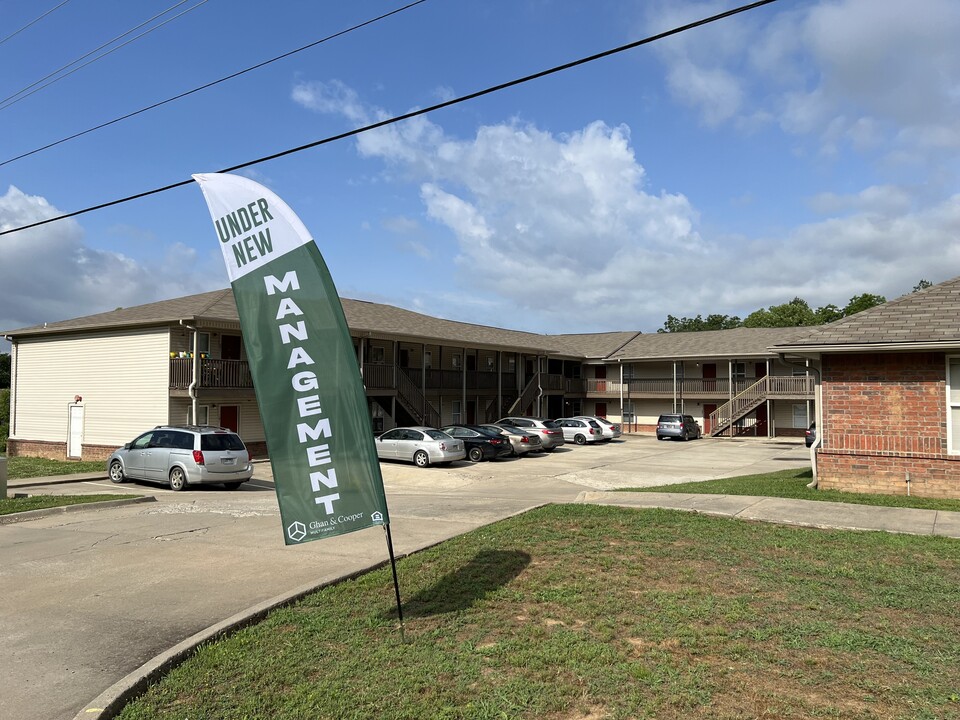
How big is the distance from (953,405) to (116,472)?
19677 mm

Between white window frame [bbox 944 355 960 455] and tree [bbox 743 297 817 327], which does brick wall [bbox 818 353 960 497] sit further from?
tree [bbox 743 297 817 327]

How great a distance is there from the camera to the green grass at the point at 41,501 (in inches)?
502

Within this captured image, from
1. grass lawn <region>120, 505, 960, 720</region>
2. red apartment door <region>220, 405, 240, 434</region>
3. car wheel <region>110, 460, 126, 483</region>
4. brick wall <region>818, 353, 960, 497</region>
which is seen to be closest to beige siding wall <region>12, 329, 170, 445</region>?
red apartment door <region>220, 405, 240, 434</region>

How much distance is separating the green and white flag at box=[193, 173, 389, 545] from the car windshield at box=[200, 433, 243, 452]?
39.1ft

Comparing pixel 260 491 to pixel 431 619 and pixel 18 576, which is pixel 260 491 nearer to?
pixel 18 576

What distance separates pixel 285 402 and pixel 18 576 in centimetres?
479

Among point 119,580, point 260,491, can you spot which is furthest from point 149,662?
point 260,491

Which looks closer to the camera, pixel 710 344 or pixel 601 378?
pixel 710 344

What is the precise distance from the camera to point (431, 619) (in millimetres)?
6207

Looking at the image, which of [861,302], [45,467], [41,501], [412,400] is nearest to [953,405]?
[41,501]

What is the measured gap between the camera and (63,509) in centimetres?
1295

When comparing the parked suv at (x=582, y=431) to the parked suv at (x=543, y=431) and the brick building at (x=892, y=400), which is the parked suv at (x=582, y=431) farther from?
the brick building at (x=892, y=400)

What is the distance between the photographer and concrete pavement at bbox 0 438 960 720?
5.33 metres

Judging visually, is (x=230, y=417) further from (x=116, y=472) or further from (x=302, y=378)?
(x=302, y=378)
